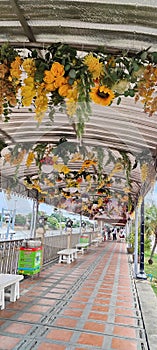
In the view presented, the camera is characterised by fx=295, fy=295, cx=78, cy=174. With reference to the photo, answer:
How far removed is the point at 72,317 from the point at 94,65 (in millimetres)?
3804

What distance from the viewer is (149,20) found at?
186 centimetres

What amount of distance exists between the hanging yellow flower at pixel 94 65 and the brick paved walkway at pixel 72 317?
116 inches

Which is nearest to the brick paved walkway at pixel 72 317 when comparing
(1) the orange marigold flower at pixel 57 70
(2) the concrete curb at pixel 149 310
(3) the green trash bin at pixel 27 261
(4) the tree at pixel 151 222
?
(2) the concrete curb at pixel 149 310

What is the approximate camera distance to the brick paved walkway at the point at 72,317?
3.50 meters

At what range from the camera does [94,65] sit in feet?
6.38

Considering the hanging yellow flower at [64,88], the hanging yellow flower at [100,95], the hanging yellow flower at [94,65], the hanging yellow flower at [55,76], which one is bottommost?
the hanging yellow flower at [100,95]

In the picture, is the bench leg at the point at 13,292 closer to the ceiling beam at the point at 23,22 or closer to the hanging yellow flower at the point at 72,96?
the hanging yellow flower at the point at 72,96

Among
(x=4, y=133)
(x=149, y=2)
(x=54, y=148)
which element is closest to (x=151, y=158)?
(x=54, y=148)

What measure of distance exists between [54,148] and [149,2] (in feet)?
13.6

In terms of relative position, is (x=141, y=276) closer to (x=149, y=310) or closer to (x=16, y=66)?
(x=149, y=310)

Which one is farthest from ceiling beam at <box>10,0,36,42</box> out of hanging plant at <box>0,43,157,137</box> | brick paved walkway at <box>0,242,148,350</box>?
brick paved walkway at <box>0,242,148,350</box>

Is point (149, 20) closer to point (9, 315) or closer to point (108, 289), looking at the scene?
point (9, 315)

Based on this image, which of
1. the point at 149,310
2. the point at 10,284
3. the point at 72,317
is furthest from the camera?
the point at 149,310

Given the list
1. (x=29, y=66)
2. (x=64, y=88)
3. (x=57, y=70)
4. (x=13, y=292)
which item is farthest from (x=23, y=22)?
(x=13, y=292)
